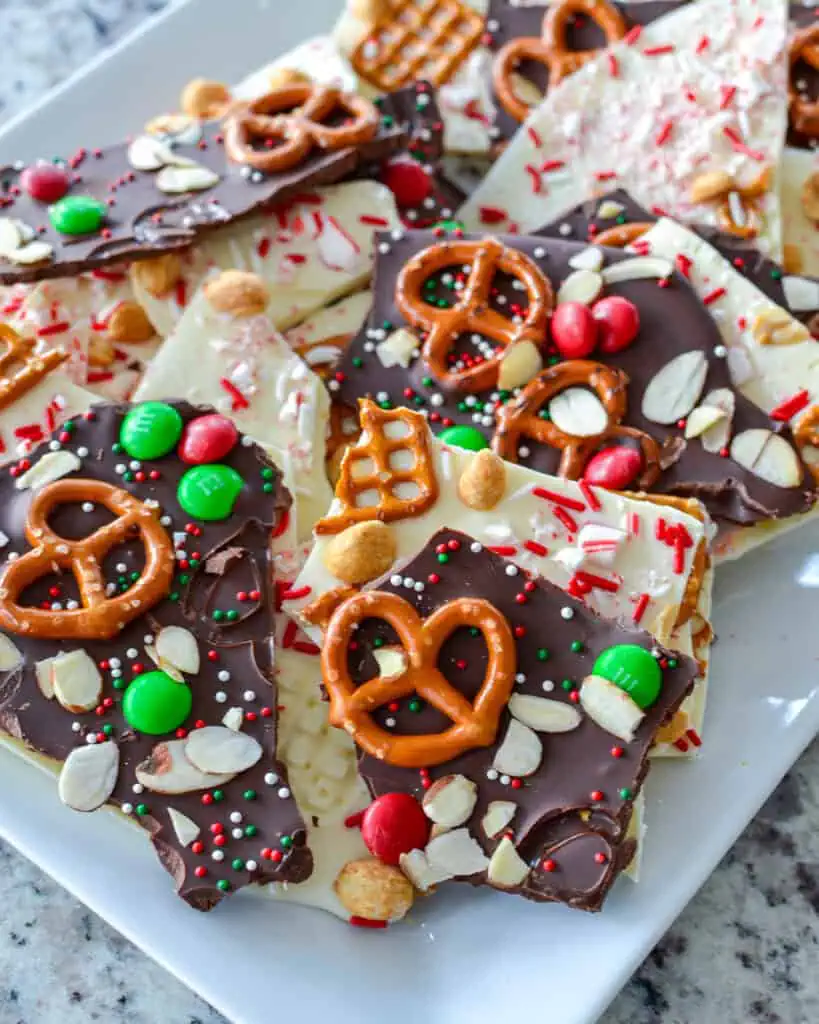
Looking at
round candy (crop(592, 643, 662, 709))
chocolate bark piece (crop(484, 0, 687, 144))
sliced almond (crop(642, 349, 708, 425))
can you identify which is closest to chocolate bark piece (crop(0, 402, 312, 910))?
round candy (crop(592, 643, 662, 709))

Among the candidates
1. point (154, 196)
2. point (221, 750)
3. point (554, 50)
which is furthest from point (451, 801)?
point (554, 50)

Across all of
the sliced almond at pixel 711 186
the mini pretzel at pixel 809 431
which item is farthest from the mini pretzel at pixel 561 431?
the sliced almond at pixel 711 186

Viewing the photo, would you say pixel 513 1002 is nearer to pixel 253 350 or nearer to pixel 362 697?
pixel 362 697

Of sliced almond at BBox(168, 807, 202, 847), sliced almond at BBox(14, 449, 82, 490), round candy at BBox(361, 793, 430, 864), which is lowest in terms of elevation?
round candy at BBox(361, 793, 430, 864)

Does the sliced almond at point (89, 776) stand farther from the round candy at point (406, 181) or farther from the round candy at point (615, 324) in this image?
the round candy at point (406, 181)

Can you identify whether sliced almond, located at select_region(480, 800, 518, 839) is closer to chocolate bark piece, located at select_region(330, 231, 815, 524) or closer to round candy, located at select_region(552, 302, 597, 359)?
chocolate bark piece, located at select_region(330, 231, 815, 524)

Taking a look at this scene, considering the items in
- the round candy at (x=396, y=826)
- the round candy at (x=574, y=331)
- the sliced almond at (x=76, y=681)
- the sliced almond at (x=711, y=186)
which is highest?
the sliced almond at (x=76, y=681)
